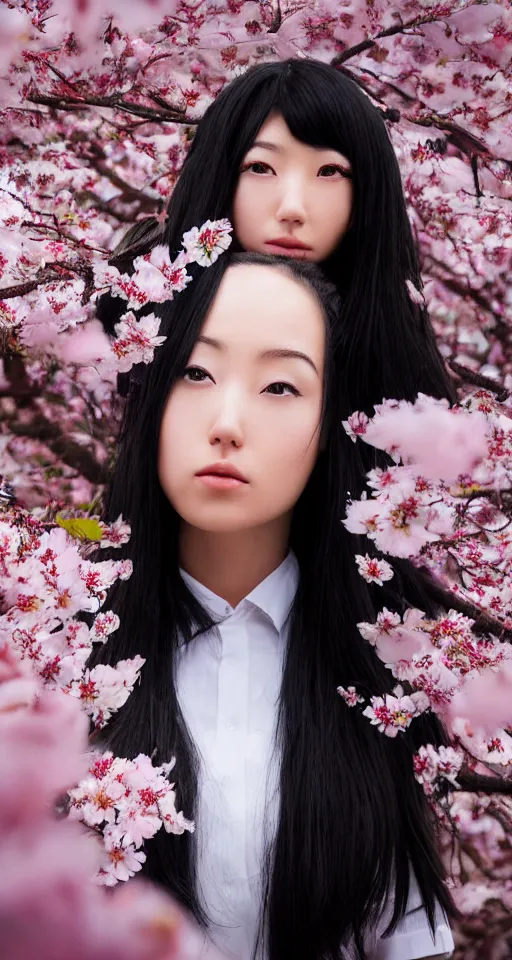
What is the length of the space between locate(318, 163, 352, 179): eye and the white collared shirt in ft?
2.32

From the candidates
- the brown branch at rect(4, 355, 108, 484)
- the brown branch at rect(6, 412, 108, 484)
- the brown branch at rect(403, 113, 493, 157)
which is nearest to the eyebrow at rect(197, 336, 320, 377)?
the brown branch at rect(403, 113, 493, 157)

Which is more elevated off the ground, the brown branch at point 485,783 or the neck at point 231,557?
the neck at point 231,557

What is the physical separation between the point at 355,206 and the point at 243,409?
471 millimetres

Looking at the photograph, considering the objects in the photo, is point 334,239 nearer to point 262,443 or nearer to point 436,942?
point 262,443

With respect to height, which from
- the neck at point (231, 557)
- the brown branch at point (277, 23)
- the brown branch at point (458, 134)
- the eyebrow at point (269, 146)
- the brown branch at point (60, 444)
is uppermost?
the brown branch at point (277, 23)

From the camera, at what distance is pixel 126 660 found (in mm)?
1536

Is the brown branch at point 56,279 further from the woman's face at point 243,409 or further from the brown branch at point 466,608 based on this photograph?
the brown branch at point 466,608

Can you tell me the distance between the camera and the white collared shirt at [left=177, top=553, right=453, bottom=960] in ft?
4.74

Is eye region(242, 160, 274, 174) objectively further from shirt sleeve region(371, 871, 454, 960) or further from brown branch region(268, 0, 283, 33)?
shirt sleeve region(371, 871, 454, 960)

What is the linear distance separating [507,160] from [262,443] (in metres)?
1.26

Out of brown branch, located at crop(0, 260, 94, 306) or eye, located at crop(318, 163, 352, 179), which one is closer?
brown branch, located at crop(0, 260, 94, 306)

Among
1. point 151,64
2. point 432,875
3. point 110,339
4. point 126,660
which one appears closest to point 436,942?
point 432,875

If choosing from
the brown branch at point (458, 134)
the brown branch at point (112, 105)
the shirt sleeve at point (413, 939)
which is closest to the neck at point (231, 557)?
the shirt sleeve at point (413, 939)

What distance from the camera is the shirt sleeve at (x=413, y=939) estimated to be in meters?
1.56
